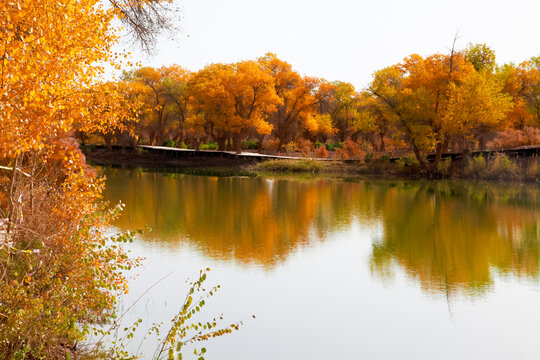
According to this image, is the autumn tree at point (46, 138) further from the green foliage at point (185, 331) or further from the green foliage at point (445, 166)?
the green foliage at point (445, 166)

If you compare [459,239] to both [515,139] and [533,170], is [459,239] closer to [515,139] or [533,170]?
[533,170]

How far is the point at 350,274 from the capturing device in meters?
12.1

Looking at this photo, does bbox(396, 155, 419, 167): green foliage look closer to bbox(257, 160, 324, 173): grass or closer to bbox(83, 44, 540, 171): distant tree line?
bbox(83, 44, 540, 171): distant tree line

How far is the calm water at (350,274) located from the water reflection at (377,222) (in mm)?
67

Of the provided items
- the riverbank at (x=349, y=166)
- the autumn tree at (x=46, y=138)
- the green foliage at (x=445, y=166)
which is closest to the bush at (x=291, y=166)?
the riverbank at (x=349, y=166)

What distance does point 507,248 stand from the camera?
48.4 feet

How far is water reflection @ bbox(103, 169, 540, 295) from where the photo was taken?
41.7 ft

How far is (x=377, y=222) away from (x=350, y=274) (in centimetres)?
720

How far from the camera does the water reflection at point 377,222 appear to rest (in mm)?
12711

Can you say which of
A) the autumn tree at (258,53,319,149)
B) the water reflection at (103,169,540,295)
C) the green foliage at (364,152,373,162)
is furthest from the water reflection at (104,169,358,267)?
the autumn tree at (258,53,319,149)

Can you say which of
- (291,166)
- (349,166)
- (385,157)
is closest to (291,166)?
(291,166)

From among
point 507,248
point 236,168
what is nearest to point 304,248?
point 507,248

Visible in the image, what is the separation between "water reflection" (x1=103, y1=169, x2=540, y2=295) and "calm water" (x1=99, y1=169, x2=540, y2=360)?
0.07 meters

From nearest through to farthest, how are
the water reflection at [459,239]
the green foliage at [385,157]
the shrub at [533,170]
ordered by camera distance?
the water reflection at [459,239] → the shrub at [533,170] → the green foliage at [385,157]
